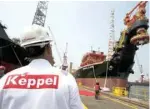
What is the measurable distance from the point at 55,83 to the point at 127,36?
1573 inches

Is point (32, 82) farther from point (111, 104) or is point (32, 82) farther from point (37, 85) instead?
point (111, 104)

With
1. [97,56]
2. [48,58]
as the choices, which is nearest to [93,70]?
[97,56]

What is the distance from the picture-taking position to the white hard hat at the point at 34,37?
93.2 inches

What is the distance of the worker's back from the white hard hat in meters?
0.18

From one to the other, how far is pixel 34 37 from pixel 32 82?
0.39 m

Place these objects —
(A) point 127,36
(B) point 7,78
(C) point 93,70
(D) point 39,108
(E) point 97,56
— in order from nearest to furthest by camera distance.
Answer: (D) point 39,108 → (B) point 7,78 → (A) point 127,36 → (C) point 93,70 → (E) point 97,56

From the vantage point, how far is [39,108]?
2160 mm

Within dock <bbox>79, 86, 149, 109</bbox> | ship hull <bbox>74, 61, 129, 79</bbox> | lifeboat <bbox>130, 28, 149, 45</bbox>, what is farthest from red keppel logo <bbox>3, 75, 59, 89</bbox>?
ship hull <bbox>74, 61, 129, 79</bbox>

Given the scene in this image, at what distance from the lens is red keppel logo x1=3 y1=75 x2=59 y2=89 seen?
7.25ft

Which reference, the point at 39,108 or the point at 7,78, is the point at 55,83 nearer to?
the point at 39,108

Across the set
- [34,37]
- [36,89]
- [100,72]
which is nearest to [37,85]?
[36,89]

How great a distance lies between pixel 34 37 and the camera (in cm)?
237

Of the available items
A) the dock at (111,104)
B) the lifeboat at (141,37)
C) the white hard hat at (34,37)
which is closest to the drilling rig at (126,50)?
the lifeboat at (141,37)

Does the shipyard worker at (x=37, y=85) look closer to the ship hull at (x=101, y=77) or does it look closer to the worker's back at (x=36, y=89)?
the worker's back at (x=36, y=89)
